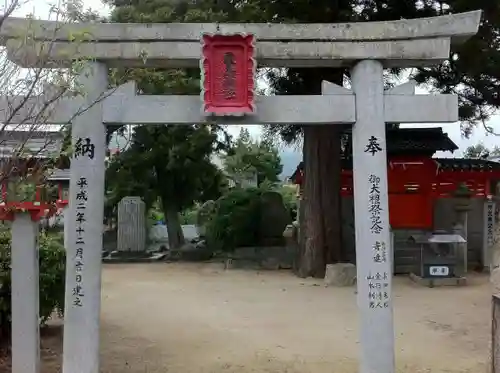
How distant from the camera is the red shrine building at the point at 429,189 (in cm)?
1527

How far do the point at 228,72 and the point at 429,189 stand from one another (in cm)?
1089

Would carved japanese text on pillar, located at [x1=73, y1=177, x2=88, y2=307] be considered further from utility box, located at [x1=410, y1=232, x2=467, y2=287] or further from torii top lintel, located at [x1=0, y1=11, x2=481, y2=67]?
utility box, located at [x1=410, y1=232, x2=467, y2=287]

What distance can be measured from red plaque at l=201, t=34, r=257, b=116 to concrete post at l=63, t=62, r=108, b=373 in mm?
1052

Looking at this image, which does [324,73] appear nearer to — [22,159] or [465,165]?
[465,165]

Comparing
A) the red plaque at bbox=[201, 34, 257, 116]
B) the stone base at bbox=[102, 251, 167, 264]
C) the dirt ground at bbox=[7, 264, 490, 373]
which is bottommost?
the dirt ground at bbox=[7, 264, 490, 373]

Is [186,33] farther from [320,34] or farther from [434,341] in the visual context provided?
[434,341]

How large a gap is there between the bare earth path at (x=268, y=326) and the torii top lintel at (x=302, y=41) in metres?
3.44

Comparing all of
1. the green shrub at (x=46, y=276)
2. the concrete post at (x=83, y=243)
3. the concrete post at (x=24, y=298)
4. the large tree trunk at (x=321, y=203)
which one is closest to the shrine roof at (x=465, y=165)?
the large tree trunk at (x=321, y=203)

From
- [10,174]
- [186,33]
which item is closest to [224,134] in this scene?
[186,33]

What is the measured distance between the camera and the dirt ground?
7031mm

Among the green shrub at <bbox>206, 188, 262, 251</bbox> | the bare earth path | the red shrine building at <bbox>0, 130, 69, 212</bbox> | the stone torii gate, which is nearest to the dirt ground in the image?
the bare earth path

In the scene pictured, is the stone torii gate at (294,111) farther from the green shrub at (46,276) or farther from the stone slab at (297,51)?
the green shrub at (46,276)

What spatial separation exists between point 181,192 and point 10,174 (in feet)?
48.4

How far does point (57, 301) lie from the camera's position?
769 centimetres
